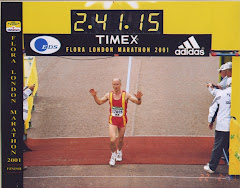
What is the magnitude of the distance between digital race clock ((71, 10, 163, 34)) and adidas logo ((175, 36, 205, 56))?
48 cm

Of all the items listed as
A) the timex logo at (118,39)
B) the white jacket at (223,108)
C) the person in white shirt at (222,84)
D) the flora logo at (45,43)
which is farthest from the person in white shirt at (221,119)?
the flora logo at (45,43)

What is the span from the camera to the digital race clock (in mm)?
9234

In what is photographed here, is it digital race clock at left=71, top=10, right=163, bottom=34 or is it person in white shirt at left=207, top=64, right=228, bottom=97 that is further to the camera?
person in white shirt at left=207, top=64, right=228, bottom=97

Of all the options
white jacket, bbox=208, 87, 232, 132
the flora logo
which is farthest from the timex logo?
white jacket, bbox=208, 87, 232, 132

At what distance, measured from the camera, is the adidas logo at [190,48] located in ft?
30.6

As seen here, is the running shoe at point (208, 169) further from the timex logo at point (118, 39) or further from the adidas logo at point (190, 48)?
the timex logo at point (118, 39)

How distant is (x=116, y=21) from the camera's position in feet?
30.5

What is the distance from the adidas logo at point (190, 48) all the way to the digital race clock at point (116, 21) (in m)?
0.48

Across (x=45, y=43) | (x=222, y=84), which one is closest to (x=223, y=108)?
(x=222, y=84)

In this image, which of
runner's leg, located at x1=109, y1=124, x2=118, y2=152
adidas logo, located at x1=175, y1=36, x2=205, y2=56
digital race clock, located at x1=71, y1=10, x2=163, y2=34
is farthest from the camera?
runner's leg, located at x1=109, y1=124, x2=118, y2=152

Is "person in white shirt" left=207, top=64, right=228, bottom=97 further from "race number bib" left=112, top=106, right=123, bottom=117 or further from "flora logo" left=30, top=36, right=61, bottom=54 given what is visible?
"flora logo" left=30, top=36, right=61, bottom=54

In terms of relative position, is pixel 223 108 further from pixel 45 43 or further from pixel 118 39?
pixel 45 43

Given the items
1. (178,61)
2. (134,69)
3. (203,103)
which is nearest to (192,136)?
(203,103)

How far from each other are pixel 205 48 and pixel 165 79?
9365 mm
